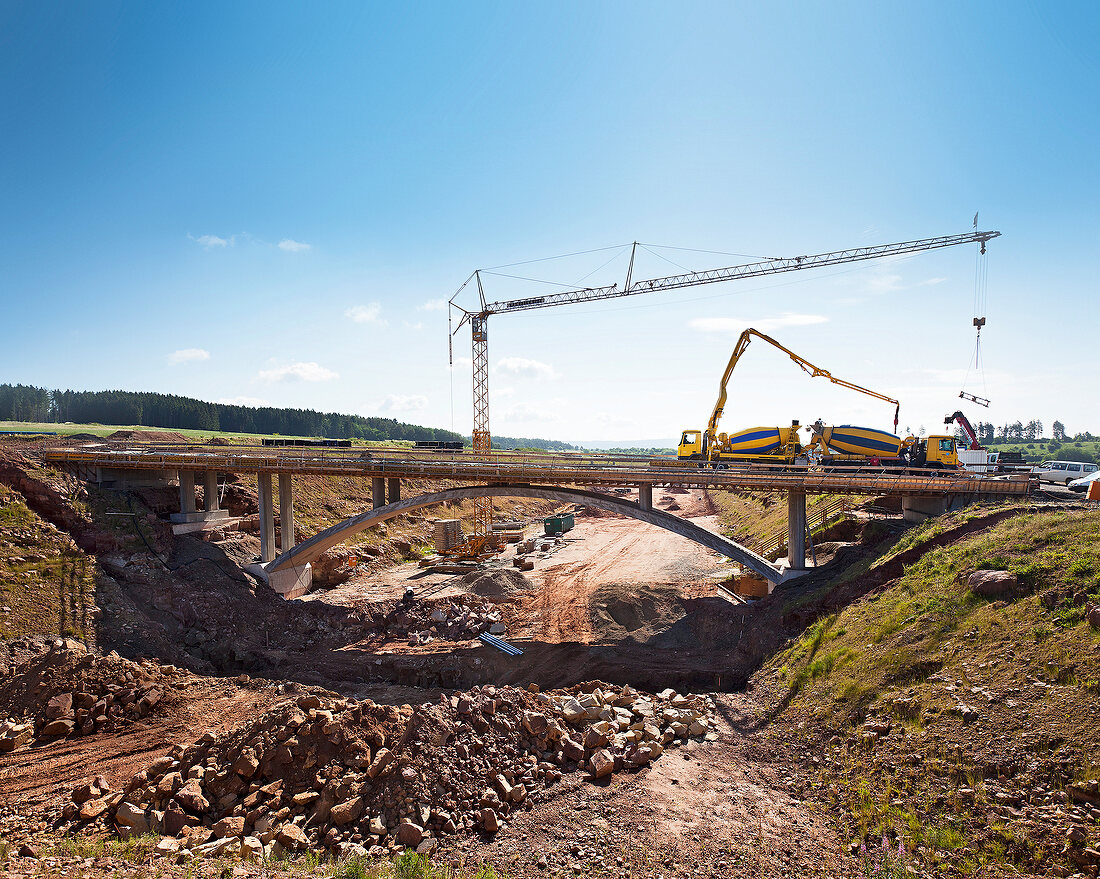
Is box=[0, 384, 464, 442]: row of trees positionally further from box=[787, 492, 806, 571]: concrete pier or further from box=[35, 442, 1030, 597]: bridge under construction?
box=[787, 492, 806, 571]: concrete pier

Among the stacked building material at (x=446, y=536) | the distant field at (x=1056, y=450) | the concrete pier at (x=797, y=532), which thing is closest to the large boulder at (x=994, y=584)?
the concrete pier at (x=797, y=532)

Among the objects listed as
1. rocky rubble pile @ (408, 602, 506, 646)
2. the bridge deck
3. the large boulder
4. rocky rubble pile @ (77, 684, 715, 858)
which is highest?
the bridge deck

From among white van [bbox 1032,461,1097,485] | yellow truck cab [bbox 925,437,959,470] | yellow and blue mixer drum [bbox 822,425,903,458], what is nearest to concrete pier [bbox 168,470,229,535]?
yellow and blue mixer drum [bbox 822,425,903,458]

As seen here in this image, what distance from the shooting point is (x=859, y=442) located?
29828 mm

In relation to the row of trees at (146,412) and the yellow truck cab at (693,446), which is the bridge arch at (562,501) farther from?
the row of trees at (146,412)


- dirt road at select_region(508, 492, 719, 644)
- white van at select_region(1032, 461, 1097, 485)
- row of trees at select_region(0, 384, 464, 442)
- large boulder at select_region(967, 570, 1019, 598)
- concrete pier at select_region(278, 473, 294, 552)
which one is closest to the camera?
large boulder at select_region(967, 570, 1019, 598)

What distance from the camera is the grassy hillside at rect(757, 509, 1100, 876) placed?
942cm

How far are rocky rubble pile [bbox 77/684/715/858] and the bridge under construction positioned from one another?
1164cm

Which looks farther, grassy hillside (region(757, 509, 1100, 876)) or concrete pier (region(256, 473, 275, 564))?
concrete pier (region(256, 473, 275, 564))

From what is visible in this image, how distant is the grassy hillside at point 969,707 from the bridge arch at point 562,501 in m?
6.43

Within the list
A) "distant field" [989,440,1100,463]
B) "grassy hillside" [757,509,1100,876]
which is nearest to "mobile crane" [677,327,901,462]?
"grassy hillside" [757,509,1100,876]

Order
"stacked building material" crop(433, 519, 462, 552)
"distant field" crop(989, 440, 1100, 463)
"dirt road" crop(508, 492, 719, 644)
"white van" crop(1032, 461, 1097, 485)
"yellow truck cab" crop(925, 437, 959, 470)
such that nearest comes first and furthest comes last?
"dirt road" crop(508, 492, 719, 644), "yellow truck cab" crop(925, 437, 959, 470), "white van" crop(1032, 461, 1097, 485), "stacked building material" crop(433, 519, 462, 552), "distant field" crop(989, 440, 1100, 463)

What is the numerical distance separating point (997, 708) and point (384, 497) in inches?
1209

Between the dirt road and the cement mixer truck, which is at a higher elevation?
the cement mixer truck
